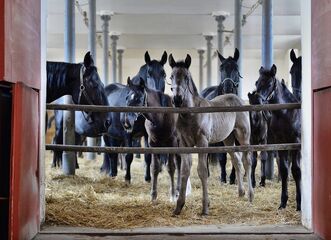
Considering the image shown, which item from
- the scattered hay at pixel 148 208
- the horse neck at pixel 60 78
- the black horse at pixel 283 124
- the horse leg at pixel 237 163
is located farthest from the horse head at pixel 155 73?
the black horse at pixel 283 124

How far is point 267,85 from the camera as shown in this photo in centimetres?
632

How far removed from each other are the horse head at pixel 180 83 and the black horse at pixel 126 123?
2.23 meters

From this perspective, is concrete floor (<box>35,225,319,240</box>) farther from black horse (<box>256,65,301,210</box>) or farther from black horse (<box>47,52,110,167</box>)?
black horse (<box>47,52,110,167</box>)

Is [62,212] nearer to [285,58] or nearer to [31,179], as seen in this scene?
[31,179]

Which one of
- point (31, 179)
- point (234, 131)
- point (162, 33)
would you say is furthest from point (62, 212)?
point (162, 33)

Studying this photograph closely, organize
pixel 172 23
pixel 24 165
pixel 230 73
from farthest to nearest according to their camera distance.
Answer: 1. pixel 172 23
2. pixel 230 73
3. pixel 24 165

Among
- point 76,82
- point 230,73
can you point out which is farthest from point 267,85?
point 76,82

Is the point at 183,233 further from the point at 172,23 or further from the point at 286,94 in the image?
the point at 172,23

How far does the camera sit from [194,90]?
5789mm

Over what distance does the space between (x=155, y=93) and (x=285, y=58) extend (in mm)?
18253

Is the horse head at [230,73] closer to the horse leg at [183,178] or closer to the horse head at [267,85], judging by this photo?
the horse head at [267,85]

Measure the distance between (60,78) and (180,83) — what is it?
241 cm

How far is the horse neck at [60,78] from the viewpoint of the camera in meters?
7.11

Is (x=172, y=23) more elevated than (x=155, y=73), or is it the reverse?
(x=172, y=23)
